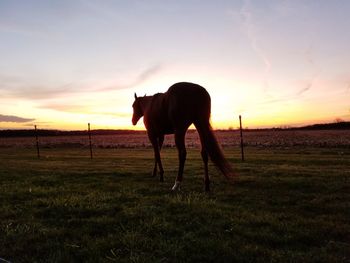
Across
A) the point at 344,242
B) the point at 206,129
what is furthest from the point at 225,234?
the point at 206,129

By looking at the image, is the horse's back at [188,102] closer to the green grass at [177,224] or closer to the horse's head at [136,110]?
the green grass at [177,224]

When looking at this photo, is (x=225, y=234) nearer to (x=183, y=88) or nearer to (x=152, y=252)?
(x=152, y=252)

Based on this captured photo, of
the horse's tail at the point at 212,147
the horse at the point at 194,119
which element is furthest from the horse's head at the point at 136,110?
the horse's tail at the point at 212,147

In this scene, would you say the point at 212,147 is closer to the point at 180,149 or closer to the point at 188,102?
the point at 180,149

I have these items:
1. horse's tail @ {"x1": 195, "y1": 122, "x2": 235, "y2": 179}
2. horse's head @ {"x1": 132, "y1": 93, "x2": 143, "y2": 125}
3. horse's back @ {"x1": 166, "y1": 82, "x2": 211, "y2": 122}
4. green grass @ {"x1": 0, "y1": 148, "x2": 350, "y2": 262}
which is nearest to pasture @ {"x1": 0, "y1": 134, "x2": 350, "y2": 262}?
green grass @ {"x1": 0, "y1": 148, "x2": 350, "y2": 262}

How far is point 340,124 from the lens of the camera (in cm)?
14238

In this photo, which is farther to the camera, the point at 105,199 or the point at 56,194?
the point at 56,194

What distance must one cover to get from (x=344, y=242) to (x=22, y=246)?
4.72 metres

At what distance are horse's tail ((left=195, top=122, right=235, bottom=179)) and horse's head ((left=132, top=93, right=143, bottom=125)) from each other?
15.6 feet

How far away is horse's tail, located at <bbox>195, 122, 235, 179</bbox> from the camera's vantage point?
9.71 m

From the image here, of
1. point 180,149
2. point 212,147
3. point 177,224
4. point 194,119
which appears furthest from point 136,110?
point 177,224

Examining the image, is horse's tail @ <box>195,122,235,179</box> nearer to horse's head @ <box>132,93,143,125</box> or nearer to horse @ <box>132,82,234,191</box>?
horse @ <box>132,82,234,191</box>

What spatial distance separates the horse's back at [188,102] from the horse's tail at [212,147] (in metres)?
0.29

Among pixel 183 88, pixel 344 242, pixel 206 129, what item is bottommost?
pixel 344 242
